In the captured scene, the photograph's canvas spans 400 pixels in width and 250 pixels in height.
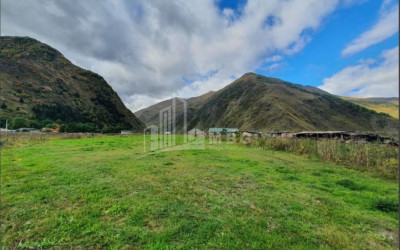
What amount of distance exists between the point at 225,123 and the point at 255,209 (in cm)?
8760

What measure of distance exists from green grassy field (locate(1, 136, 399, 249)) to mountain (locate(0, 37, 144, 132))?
43.7 meters

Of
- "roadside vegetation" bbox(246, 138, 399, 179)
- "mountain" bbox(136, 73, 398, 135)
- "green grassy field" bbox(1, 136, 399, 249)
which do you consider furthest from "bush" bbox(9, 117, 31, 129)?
"mountain" bbox(136, 73, 398, 135)

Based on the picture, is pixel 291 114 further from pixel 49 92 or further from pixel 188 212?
pixel 49 92

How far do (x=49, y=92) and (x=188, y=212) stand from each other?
74315mm

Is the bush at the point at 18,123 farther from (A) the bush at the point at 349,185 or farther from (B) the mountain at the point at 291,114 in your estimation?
(B) the mountain at the point at 291,114

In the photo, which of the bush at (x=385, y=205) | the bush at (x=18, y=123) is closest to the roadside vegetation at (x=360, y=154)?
the bush at (x=385, y=205)

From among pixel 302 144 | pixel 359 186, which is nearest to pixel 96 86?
pixel 302 144

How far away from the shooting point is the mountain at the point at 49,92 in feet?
160

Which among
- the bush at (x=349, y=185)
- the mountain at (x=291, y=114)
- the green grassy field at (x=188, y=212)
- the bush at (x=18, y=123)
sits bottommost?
the bush at (x=349, y=185)

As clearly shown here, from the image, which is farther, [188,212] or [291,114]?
[291,114]

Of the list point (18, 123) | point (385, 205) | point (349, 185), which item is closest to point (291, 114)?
point (349, 185)

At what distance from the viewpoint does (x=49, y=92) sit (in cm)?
5938

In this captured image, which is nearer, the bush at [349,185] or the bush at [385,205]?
the bush at [385,205]

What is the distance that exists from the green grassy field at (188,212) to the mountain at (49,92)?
4369cm
